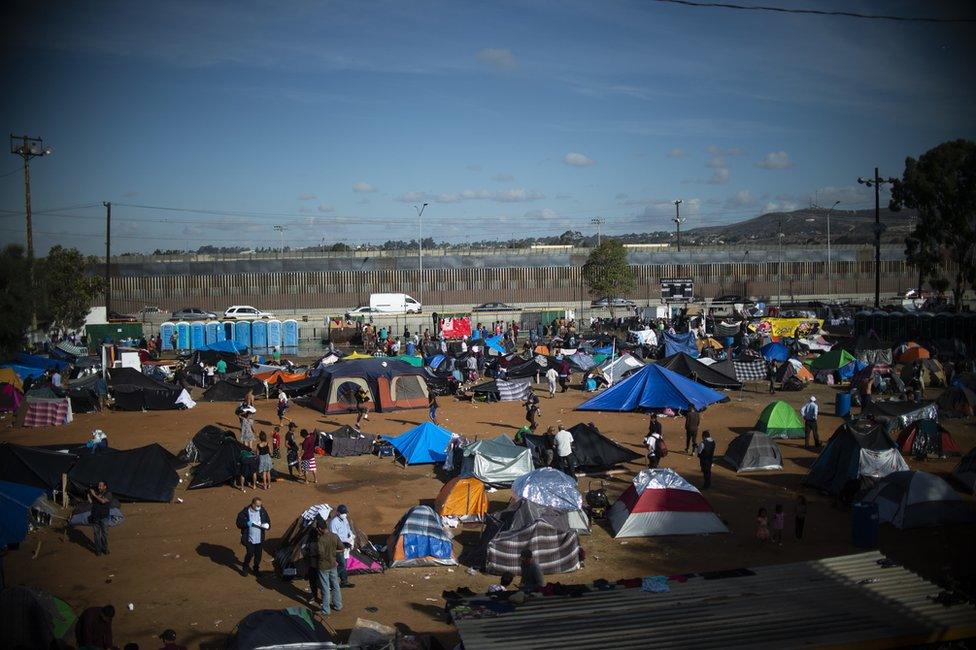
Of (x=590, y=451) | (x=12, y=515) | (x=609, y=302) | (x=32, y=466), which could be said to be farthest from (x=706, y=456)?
(x=609, y=302)

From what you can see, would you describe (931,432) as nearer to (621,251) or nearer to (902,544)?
(902,544)

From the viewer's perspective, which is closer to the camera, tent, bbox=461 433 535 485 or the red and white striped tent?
the red and white striped tent

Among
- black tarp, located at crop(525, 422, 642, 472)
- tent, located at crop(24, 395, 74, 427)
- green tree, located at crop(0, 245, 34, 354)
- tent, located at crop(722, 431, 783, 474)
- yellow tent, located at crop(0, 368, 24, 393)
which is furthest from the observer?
yellow tent, located at crop(0, 368, 24, 393)

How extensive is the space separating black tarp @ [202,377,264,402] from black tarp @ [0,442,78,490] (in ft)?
40.8

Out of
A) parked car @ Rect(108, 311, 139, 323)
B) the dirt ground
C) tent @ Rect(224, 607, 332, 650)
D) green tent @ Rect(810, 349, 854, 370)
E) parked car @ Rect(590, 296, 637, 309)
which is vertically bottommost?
the dirt ground

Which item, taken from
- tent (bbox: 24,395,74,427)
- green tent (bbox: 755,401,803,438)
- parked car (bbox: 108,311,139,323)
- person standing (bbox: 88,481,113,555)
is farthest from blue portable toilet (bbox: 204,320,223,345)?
green tent (bbox: 755,401,803,438)

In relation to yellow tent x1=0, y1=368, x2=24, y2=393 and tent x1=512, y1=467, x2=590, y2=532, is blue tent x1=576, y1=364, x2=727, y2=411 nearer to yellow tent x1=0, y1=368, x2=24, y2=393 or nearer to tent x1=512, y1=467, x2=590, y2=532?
tent x1=512, y1=467, x2=590, y2=532

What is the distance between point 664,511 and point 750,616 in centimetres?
570

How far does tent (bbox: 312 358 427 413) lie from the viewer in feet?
84.1

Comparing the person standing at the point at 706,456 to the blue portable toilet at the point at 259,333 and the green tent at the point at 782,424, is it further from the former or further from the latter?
the blue portable toilet at the point at 259,333

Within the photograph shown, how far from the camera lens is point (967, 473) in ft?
52.0

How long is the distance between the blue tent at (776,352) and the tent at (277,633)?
26.7 meters

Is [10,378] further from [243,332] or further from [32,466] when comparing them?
→ [243,332]

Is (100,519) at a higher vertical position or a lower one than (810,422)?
lower
